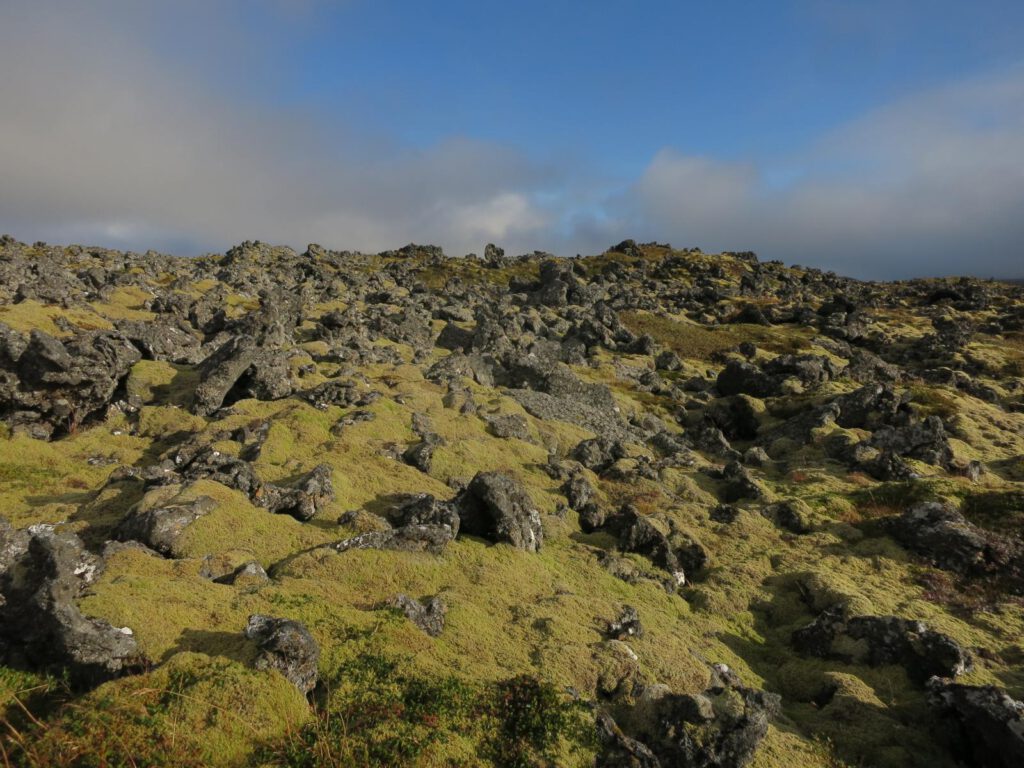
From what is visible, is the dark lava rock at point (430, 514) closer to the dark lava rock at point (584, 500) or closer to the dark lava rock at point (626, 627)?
the dark lava rock at point (626, 627)

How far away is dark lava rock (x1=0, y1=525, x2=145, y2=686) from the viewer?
416 inches

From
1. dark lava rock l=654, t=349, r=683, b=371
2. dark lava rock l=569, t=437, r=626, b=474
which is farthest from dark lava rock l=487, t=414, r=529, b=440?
dark lava rock l=654, t=349, r=683, b=371

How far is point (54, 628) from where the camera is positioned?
1070 cm

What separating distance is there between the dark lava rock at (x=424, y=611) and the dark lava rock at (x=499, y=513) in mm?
4965

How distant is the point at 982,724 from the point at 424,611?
44.1 ft

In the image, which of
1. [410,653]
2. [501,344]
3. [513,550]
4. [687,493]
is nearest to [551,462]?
[687,493]

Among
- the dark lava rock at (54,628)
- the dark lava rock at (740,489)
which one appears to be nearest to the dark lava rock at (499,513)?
the dark lava rock at (54,628)

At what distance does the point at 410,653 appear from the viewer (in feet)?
41.9

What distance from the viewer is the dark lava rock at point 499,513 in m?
19.9

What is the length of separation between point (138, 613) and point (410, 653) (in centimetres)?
600

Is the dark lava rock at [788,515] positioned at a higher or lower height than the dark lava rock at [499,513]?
lower

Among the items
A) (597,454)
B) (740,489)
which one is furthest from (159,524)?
(740,489)

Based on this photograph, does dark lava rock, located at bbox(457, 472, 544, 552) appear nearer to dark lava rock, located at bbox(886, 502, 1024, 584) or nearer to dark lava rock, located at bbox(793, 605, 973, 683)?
Answer: dark lava rock, located at bbox(793, 605, 973, 683)

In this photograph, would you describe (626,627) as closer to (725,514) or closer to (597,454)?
(725,514)
